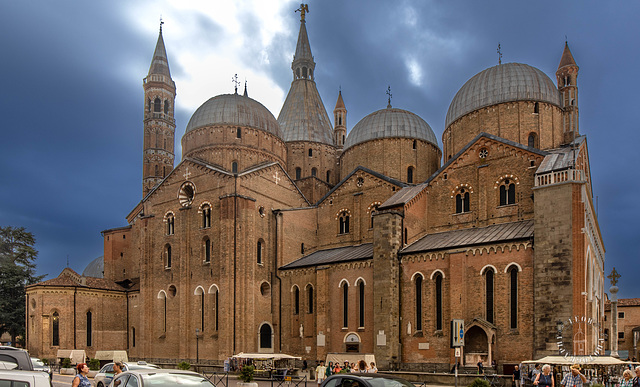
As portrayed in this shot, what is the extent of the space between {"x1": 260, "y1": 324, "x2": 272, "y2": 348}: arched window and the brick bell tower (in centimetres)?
2524

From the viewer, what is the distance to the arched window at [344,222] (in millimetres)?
42344

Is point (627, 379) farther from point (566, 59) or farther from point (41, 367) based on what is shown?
point (566, 59)

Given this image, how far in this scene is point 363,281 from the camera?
117 ft

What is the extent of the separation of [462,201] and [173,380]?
28151 mm

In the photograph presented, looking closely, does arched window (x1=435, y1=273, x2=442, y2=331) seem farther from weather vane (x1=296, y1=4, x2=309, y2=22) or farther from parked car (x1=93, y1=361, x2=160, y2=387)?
weather vane (x1=296, y1=4, x2=309, y2=22)

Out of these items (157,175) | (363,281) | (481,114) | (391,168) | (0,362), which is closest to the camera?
(0,362)

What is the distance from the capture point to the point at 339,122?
6106 cm

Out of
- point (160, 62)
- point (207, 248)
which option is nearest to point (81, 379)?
point (207, 248)

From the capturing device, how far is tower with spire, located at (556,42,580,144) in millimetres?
39906

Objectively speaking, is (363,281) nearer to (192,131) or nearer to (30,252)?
(192,131)

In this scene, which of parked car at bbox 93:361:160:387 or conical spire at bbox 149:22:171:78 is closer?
parked car at bbox 93:361:160:387

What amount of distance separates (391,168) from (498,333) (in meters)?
17.7

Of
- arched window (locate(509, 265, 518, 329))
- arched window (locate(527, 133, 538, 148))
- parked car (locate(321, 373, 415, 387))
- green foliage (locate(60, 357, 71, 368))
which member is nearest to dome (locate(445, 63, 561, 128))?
arched window (locate(527, 133, 538, 148))

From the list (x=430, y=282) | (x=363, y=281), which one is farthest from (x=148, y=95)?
(x=430, y=282)
